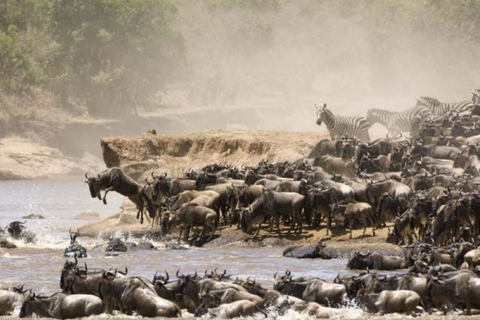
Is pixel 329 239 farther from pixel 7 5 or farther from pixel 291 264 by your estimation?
pixel 7 5

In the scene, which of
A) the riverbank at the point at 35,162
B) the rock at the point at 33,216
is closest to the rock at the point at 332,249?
the rock at the point at 33,216

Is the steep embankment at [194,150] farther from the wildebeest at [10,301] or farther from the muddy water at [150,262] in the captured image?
the wildebeest at [10,301]

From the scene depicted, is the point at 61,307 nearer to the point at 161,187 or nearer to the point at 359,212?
the point at 359,212

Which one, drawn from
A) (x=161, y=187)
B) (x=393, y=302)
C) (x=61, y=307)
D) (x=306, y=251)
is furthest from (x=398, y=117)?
(x=61, y=307)

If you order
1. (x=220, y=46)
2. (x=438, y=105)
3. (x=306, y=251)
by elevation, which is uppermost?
(x=220, y=46)

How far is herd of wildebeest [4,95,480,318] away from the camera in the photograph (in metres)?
17.4

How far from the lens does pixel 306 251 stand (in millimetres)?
24609

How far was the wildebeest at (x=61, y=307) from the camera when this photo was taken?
17406 millimetres

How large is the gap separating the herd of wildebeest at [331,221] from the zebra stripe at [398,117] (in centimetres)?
388

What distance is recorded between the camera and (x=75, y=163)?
236 feet

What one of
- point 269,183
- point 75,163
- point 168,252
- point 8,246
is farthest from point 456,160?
point 75,163

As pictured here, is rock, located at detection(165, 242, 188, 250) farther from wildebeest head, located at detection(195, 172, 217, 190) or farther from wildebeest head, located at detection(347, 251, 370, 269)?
wildebeest head, located at detection(347, 251, 370, 269)

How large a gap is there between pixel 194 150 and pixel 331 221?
497 inches

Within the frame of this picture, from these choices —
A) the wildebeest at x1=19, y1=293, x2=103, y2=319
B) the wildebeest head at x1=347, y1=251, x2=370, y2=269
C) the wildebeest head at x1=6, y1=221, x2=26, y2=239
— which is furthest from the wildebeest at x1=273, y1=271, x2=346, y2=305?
the wildebeest head at x1=6, y1=221, x2=26, y2=239
